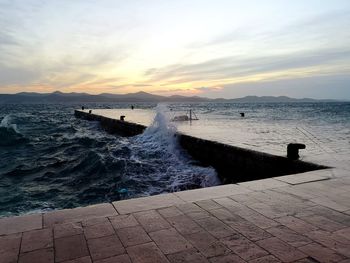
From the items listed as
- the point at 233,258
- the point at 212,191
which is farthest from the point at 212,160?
the point at 233,258

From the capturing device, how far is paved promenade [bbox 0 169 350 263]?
280 centimetres

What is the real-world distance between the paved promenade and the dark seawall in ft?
8.15

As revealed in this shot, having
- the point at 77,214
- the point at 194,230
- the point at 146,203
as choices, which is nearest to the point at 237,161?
the point at 146,203

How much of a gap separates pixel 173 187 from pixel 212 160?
2662 mm

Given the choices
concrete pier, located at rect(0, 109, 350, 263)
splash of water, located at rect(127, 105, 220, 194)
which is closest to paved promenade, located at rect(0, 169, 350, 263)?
concrete pier, located at rect(0, 109, 350, 263)

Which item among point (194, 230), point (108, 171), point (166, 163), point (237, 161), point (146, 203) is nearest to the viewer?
point (194, 230)

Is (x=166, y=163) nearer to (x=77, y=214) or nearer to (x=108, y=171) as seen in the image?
(x=108, y=171)

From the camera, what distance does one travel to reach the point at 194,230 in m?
3.33

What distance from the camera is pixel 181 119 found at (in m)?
22.4

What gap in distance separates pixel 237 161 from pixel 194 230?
5.91 meters

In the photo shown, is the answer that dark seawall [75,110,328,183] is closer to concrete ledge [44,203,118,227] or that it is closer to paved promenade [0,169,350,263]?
paved promenade [0,169,350,263]

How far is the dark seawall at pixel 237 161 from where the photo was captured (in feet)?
23.5

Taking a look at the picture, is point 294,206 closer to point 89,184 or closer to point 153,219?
point 153,219

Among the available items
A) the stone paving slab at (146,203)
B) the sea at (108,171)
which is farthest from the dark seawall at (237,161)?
the stone paving slab at (146,203)
